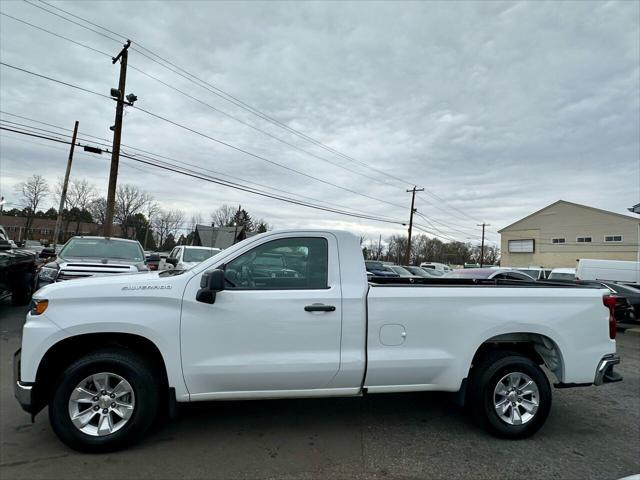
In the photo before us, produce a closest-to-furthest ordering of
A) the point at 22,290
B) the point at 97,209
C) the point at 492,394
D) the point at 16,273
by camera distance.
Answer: the point at 492,394 < the point at 16,273 < the point at 22,290 < the point at 97,209

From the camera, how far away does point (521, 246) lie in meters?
51.1

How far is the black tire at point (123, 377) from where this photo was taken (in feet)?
10.4

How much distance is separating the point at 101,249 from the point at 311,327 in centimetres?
732

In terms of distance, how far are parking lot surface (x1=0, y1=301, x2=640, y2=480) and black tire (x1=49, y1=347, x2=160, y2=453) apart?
0.12m

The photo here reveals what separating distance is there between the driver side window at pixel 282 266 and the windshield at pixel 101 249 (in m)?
6.26

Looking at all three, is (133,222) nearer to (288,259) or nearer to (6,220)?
(6,220)

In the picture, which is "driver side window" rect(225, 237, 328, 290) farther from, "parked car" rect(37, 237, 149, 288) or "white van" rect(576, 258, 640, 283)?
"white van" rect(576, 258, 640, 283)

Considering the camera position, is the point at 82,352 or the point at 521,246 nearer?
the point at 82,352

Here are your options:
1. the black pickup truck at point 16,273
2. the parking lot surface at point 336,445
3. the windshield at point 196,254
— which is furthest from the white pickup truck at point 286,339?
the windshield at point 196,254

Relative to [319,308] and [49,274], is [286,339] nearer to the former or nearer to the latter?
[319,308]

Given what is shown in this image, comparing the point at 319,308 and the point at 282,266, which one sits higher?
the point at 282,266

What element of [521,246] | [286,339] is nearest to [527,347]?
[286,339]

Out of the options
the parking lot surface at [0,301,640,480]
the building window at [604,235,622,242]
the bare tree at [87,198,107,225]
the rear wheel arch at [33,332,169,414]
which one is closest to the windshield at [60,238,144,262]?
the parking lot surface at [0,301,640,480]

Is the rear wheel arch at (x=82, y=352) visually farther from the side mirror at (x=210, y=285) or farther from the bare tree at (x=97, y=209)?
the bare tree at (x=97, y=209)
